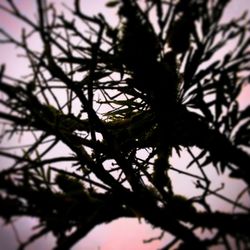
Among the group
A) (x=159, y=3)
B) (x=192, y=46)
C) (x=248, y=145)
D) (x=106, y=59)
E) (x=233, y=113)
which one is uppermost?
(x=106, y=59)

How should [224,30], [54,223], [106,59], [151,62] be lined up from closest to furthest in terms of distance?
[54,223]
[224,30]
[151,62]
[106,59]

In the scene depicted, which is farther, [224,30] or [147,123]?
[147,123]

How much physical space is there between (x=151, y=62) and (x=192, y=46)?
300mm

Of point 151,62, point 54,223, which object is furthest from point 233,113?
point 54,223

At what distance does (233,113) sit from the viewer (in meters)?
2.11

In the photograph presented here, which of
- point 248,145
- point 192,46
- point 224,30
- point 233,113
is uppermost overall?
point 192,46

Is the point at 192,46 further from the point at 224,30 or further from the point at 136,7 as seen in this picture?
the point at 136,7

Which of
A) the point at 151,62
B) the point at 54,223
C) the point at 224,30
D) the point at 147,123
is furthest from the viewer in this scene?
the point at 147,123

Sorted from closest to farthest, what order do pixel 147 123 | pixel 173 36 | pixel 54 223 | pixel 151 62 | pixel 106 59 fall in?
pixel 54 223, pixel 173 36, pixel 151 62, pixel 106 59, pixel 147 123

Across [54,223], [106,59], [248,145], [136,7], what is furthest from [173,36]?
[54,223]

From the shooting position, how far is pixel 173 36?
200 cm

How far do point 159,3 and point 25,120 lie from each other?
1105mm

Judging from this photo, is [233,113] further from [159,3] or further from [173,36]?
[159,3]

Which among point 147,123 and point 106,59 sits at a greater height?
point 106,59
